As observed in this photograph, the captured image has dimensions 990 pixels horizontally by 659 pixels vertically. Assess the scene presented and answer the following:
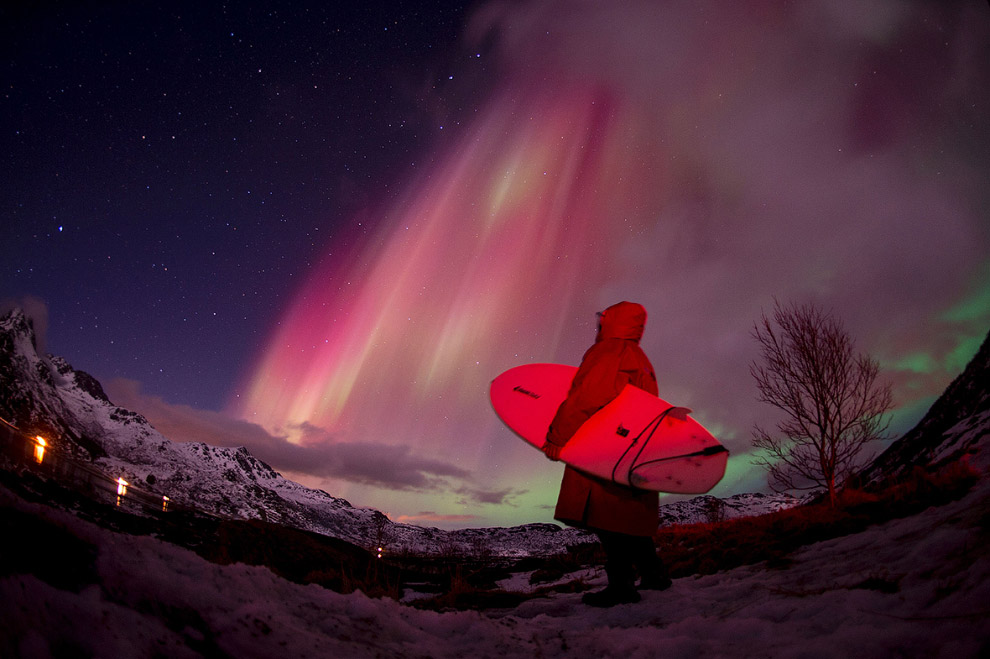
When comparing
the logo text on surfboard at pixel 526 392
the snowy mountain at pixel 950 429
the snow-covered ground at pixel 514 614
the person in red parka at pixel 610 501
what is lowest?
the snow-covered ground at pixel 514 614

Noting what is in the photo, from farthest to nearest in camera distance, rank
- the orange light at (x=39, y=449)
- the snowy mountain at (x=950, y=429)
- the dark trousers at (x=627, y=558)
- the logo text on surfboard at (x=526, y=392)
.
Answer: the snowy mountain at (x=950, y=429)
the logo text on surfboard at (x=526, y=392)
the dark trousers at (x=627, y=558)
the orange light at (x=39, y=449)

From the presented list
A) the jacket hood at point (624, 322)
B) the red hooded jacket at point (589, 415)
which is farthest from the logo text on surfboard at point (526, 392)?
the jacket hood at point (624, 322)

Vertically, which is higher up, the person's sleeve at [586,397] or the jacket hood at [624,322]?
the jacket hood at [624,322]

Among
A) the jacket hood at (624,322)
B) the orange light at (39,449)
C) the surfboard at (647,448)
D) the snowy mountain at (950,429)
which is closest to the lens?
the orange light at (39,449)

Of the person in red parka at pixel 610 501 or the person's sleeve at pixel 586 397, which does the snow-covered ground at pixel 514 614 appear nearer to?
the person in red parka at pixel 610 501

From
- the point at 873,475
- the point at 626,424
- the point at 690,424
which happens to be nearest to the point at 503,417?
the point at 626,424

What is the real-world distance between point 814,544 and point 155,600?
547 cm

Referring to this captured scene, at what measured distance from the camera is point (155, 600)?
148 cm

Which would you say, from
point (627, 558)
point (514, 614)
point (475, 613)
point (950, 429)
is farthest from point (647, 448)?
point (950, 429)

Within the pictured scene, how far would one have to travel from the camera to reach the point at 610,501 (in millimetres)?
4105

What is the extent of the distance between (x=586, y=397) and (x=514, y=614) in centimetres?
198

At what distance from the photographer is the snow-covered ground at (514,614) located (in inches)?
47.1

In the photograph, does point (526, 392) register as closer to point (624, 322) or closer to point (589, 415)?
point (589, 415)

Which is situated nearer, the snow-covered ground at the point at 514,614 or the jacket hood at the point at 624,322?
the snow-covered ground at the point at 514,614
